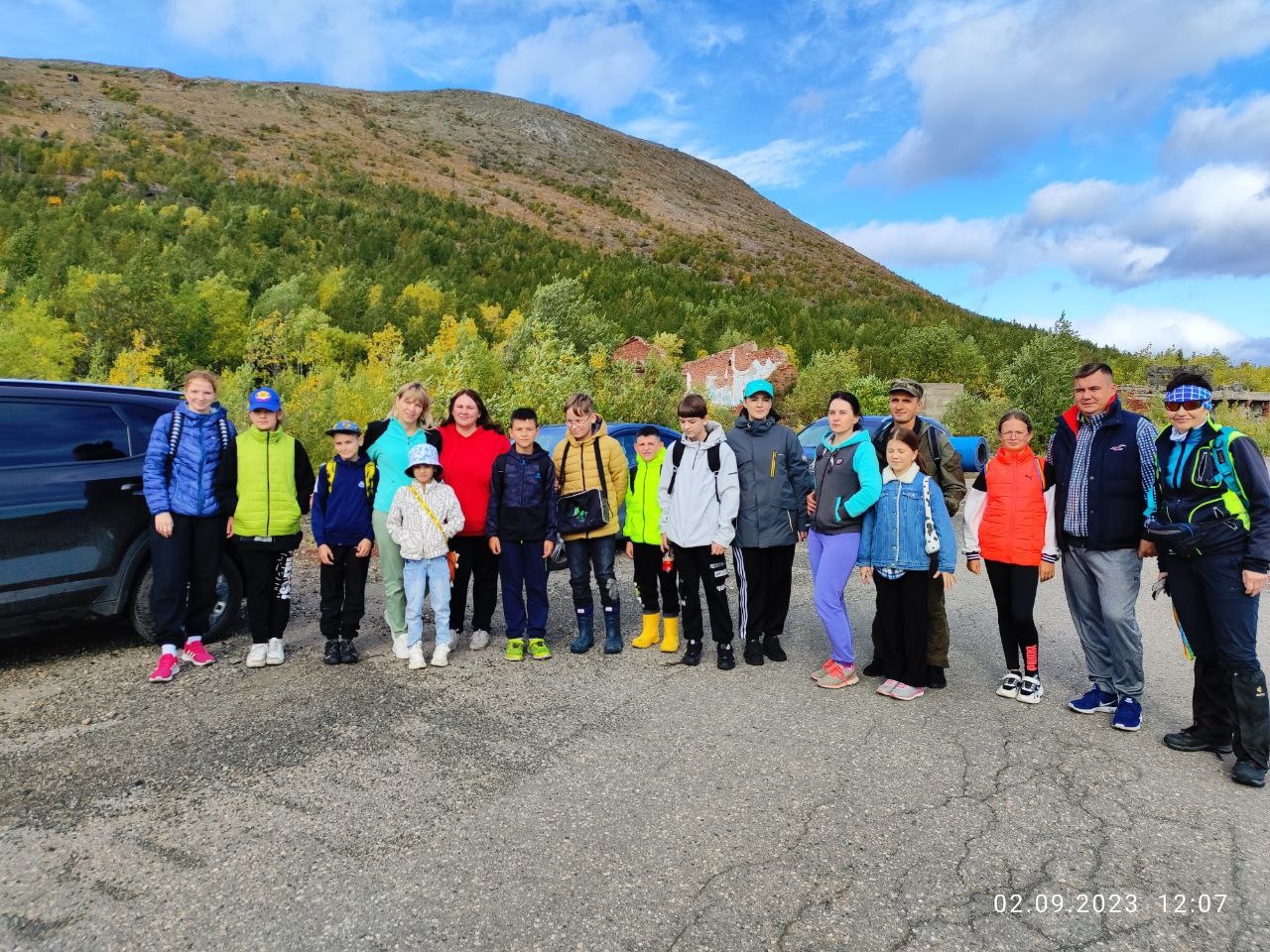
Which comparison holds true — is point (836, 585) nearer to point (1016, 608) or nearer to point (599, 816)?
Result: point (1016, 608)

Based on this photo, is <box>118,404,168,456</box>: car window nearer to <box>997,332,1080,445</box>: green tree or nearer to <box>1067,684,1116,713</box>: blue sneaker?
<box>1067,684,1116,713</box>: blue sneaker

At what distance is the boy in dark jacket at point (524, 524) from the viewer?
5.07 meters

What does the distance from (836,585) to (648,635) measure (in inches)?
61.2

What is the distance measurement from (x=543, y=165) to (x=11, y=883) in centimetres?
11471

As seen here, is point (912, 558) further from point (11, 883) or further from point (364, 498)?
point (11, 883)

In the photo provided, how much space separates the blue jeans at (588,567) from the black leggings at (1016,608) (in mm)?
2511

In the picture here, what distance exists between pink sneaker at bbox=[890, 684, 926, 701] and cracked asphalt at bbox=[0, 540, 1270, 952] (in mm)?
57

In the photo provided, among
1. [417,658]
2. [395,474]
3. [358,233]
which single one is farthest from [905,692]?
[358,233]

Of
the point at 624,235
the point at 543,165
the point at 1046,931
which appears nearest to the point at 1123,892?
the point at 1046,931

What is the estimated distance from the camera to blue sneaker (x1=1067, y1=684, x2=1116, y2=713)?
4.16 m

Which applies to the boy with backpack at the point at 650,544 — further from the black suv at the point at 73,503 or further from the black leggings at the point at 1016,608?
the black suv at the point at 73,503

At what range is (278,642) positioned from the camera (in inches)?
→ 194

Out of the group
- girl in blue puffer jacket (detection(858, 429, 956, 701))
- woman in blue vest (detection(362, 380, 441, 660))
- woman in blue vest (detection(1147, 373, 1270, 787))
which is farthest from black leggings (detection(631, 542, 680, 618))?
woman in blue vest (detection(1147, 373, 1270, 787))

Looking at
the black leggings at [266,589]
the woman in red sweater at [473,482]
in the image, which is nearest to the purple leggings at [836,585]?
the woman in red sweater at [473,482]
